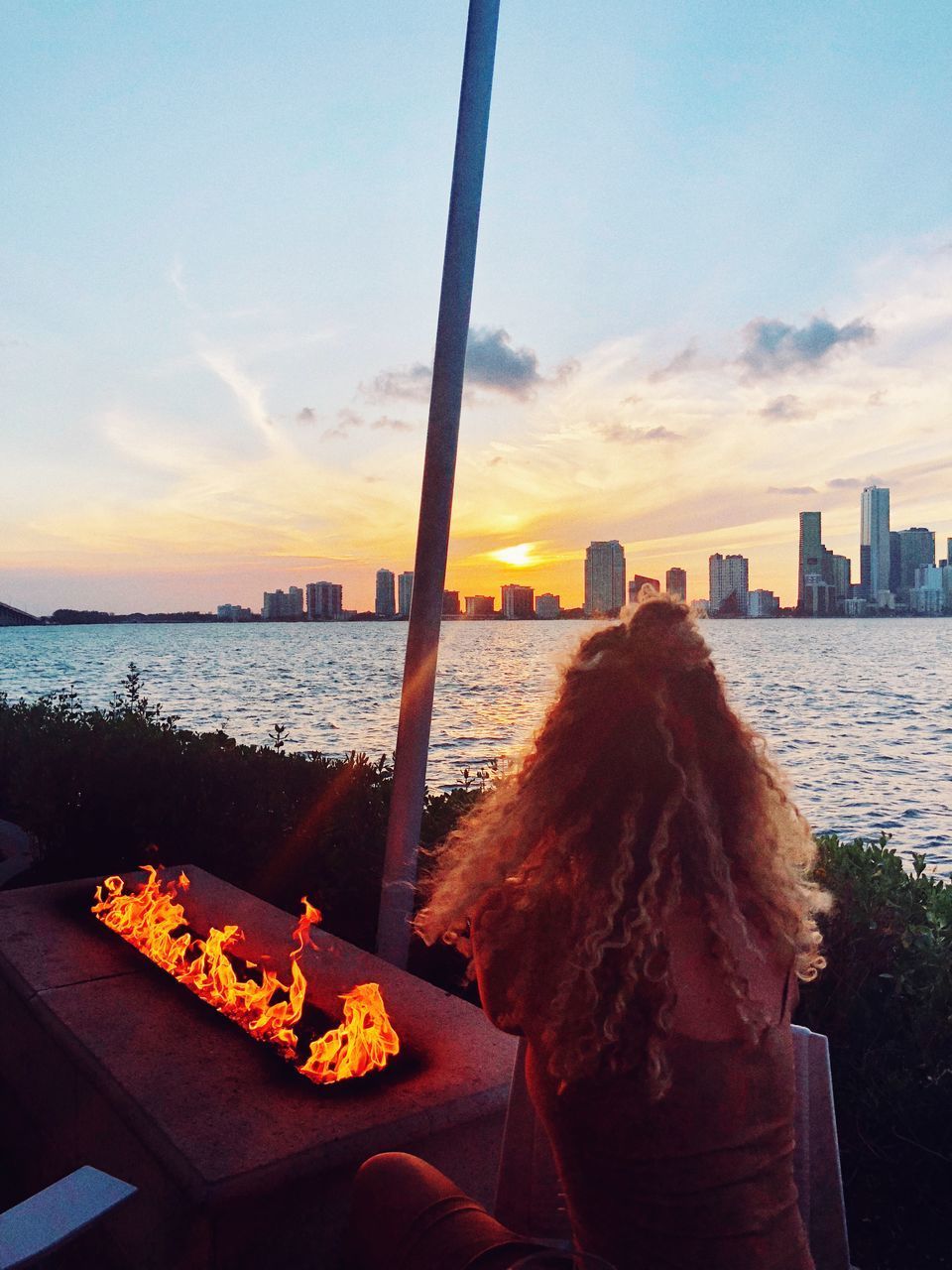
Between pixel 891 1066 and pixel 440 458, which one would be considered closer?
pixel 891 1066

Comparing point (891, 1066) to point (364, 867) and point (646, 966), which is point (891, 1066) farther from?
point (364, 867)

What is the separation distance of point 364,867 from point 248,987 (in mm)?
1659

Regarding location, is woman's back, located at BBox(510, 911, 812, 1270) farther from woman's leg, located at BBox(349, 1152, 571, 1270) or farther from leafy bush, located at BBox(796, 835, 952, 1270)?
leafy bush, located at BBox(796, 835, 952, 1270)

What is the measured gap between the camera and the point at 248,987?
12.1 feet

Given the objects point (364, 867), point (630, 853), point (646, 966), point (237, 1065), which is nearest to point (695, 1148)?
point (646, 966)

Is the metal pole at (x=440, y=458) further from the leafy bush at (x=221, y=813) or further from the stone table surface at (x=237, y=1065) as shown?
the leafy bush at (x=221, y=813)

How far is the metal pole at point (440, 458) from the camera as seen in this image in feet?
14.1

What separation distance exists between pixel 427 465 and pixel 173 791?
3731 millimetres

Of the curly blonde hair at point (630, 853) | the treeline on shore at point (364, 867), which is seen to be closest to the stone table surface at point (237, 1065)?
the curly blonde hair at point (630, 853)

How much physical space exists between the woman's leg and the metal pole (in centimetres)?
207

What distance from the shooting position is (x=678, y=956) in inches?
73.5

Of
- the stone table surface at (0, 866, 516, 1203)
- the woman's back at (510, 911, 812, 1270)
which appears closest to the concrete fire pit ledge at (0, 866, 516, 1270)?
the stone table surface at (0, 866, 516, 1203)

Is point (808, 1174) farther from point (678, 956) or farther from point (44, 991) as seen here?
point (44, 991)

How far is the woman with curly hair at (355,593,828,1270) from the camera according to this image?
173 cm
